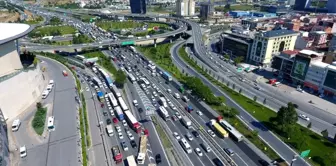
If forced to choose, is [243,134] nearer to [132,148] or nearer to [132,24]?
[132,148]

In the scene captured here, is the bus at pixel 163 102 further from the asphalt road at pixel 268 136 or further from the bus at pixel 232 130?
the asphalt road at pixel 268 136

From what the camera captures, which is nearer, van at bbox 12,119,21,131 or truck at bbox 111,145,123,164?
truck at bbox 111,145,123,164

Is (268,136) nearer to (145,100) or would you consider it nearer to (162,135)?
(162,135)

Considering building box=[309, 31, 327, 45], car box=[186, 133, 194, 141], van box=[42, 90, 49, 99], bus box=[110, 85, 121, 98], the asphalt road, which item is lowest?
the asphalt road

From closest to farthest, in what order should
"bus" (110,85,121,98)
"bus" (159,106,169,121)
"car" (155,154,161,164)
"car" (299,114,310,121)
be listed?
"car" (155,154,161,164) < "bus" (159,106,169,121) < "car" (299,114,310,121) < "bus" (110,85,121,98)

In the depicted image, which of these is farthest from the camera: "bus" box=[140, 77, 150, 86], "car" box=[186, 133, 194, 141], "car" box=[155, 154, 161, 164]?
"bus" box=[140, 77, 150, 86]

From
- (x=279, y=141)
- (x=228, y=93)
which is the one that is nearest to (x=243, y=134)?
(x=279, y=141)

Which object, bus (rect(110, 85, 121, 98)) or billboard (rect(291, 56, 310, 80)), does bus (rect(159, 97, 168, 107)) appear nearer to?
bus (rect(110, 85, 121, 98))

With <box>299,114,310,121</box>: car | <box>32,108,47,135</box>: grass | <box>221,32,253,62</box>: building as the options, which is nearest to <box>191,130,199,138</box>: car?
<box>299,114,310,121</box>: car
